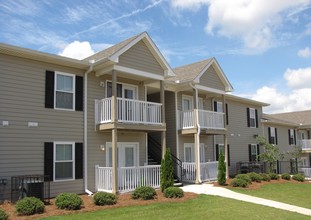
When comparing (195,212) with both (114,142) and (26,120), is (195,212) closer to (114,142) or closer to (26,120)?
(114,142)

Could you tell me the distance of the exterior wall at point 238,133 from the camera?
2495cm

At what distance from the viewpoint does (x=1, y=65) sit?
499 inches

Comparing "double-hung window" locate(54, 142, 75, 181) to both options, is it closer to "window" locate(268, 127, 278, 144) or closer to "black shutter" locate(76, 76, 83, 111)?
"black shutter" locate(76, 76, 83, 111)

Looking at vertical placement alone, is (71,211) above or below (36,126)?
below

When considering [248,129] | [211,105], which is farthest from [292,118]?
[211,105]

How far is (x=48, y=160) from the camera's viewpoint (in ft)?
44.0

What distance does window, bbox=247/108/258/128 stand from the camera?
90.1ft

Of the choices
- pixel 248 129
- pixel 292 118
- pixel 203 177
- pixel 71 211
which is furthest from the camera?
pixel 292 118

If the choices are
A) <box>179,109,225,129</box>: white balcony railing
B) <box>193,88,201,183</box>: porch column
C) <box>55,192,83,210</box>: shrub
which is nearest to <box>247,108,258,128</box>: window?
<box>179,109,225,129</box>: white balcony railing

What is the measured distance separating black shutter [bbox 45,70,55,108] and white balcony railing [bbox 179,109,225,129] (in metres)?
8.66

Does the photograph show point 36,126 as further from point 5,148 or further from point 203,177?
point 203,177

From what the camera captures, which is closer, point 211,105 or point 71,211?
point 71,211

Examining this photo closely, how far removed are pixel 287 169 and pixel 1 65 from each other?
91.7 feet

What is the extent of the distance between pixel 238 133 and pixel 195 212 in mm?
15954
